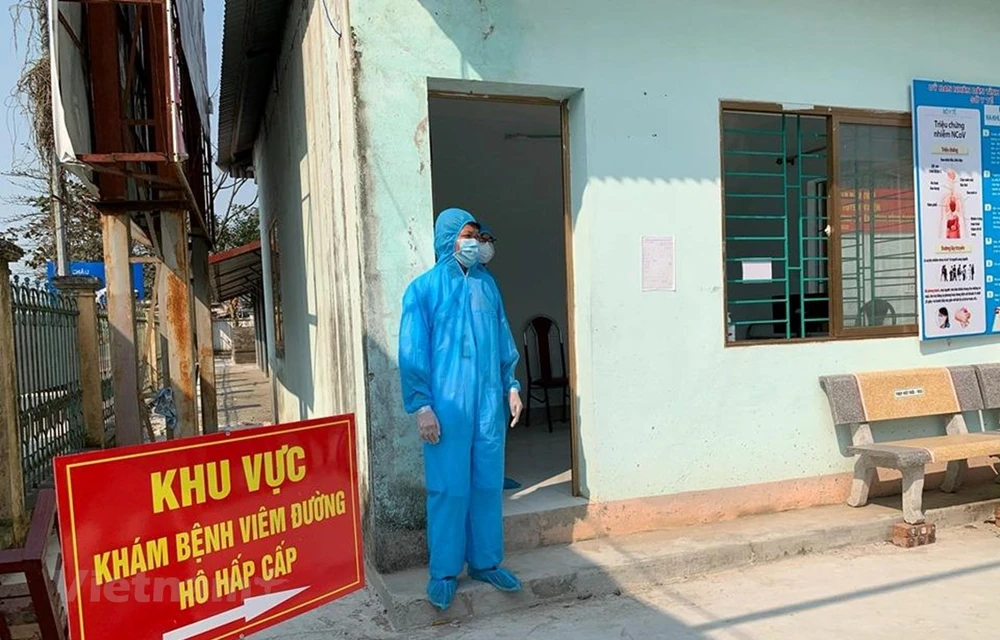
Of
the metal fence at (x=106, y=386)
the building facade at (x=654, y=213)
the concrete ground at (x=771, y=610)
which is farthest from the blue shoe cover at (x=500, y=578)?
the metal fence at (x=106, y=386)

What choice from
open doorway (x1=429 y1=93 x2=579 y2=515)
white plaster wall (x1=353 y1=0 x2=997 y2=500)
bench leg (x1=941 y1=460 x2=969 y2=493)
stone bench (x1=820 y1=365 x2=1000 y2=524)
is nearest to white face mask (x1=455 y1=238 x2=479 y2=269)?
white plaster wall (x1=353 y1=0 x2=997 y2=500)

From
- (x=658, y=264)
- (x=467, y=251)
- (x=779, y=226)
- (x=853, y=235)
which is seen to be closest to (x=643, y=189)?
(x=658, y=264)

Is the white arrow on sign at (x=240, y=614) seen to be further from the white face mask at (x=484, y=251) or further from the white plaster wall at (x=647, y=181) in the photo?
the white face mask at (x=484, y=251)

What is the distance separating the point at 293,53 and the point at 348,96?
8.64 feet

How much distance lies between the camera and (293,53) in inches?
241

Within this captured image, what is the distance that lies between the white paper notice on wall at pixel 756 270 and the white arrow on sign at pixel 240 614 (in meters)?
3.36

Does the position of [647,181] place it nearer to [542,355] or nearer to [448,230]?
[448,230]

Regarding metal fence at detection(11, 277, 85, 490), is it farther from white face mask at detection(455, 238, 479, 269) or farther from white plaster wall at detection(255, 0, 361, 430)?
white face mask at detection(455, 238, 479, 269)

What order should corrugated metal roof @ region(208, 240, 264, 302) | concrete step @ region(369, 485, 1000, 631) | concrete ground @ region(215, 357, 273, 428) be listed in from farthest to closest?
corrugated metal roof @ region(208, 240, 264, 302)
concrete ground @ region(215, 357, 273, 428)
concrete step @ region(369, 485, 1000, 631)

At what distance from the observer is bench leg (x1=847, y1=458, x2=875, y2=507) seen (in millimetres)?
4773

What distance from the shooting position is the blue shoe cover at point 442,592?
350 centimetres

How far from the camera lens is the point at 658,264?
446 cm

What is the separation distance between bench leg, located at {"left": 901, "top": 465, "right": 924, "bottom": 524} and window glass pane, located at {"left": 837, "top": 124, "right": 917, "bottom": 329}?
105cm

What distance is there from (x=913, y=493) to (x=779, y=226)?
4566mm
